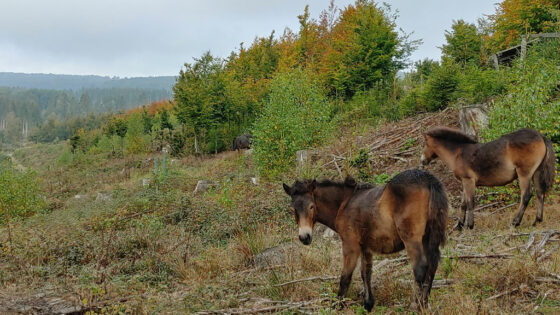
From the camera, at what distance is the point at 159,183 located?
14789 mm

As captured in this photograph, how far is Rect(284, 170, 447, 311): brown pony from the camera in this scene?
3641mm

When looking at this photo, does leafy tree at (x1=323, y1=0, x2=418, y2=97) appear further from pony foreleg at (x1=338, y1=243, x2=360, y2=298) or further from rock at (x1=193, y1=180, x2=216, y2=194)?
pony foreleg at (x1=338, y1=243, x2=360, y2=298)

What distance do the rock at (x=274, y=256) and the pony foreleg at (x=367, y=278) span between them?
1.53m

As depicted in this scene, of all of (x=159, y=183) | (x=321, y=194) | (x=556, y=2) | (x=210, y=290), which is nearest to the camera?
(x=321, y=194)

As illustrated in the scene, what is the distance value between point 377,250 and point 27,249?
694 cm

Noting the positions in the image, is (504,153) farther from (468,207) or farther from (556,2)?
(556,2)

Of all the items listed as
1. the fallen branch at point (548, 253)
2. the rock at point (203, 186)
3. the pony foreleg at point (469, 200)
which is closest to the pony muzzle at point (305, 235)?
the fallen branch at point (548, 253)

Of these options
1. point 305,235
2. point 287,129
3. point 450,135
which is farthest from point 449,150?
point 287,129

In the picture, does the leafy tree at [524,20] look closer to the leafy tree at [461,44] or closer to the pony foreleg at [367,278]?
the leafy tree at [461,44]

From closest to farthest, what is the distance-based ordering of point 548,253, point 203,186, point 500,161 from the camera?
point 548,253, point 500,161, point 203,186

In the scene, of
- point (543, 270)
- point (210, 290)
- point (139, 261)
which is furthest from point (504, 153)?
point (139, 261)

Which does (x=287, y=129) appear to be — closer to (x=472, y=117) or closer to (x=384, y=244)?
(x=472, y=117)

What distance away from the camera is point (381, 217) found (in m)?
3.88

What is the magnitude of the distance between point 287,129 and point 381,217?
10.4 meters
